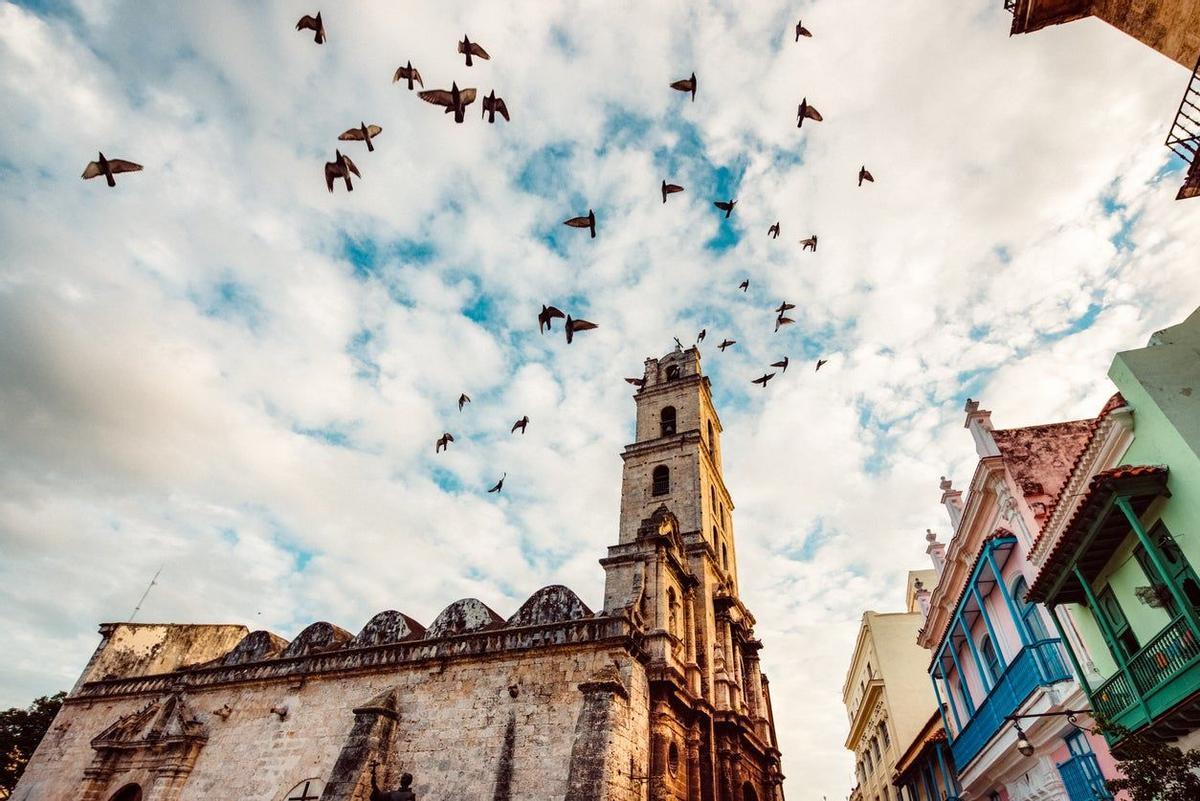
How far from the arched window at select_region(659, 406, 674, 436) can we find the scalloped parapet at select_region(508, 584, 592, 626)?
33.8 ft

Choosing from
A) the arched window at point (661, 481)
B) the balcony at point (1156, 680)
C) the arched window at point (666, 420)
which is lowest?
the balcony at point (1156, 680)

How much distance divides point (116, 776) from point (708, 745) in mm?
18257

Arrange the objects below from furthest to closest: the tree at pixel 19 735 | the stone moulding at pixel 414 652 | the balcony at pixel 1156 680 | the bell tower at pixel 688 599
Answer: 1. the tree at pixel 19 735
2. the bell tower at pixel 688 599
3. the stone moulding at pixel 414 652
4. the balcony at pixel 1156 680

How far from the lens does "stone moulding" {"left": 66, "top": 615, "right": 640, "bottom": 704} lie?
1481 cm

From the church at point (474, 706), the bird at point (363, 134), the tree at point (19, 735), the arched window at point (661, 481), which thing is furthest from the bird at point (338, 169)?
the tree at point (19, 735)

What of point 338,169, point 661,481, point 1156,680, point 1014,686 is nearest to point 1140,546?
point 1156,680

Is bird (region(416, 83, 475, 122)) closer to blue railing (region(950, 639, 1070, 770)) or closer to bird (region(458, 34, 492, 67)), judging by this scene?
bird (region(458, 34, 492, 67))

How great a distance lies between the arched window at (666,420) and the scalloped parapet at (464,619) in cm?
1125

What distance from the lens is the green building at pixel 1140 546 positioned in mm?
6879

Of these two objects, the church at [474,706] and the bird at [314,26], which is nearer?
the bird at [314,26]

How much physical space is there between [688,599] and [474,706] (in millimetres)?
7819

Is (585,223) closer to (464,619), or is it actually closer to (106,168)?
(106,168)

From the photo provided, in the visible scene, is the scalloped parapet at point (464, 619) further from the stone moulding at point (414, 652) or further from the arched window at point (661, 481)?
the arched window at point (661, 481)

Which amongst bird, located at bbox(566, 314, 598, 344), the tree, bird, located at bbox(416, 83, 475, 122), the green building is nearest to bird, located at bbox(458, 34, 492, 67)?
bird, located at bbox(416, 83, 475, 122)
